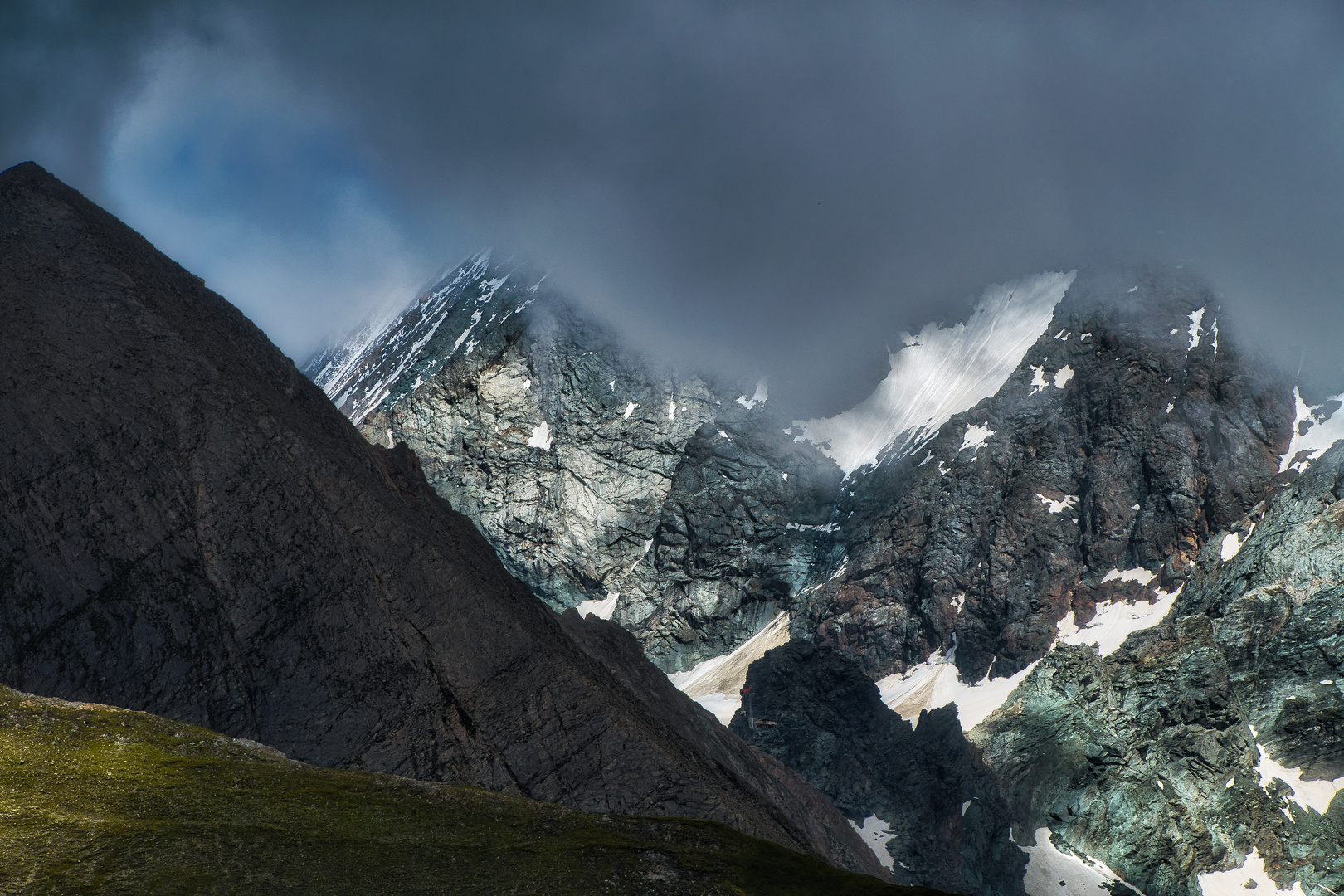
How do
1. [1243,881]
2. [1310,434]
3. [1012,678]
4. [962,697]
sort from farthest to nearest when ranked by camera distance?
[962,697] < [1012,678] < [1310,434] < [1243,881]

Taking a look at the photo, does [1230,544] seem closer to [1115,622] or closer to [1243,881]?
[1115,622]

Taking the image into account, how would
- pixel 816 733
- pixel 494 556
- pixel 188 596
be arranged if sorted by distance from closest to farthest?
1. pixel 188 596
2. pixel 494 556
3. pixel 816 733

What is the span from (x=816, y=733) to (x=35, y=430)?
137 metres

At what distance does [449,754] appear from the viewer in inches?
2003

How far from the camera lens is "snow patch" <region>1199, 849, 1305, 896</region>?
125562 mm

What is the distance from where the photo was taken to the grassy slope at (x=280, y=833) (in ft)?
88.6

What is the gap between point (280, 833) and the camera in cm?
3061

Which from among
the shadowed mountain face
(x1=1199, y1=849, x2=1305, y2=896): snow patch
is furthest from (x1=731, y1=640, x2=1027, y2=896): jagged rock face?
the shadowed mountain face

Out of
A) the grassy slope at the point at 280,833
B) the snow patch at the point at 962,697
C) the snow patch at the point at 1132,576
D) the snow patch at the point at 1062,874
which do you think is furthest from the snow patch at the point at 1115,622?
the grassy slope at the point at 280,833

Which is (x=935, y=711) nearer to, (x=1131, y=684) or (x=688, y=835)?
(x=1131, y=684)

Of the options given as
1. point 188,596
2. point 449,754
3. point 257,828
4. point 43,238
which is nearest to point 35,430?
point 188,596

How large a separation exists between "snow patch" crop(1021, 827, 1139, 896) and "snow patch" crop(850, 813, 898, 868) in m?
19.3

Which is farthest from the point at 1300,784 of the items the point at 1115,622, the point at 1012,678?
the point at 1012,678

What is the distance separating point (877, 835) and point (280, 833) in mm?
130566
